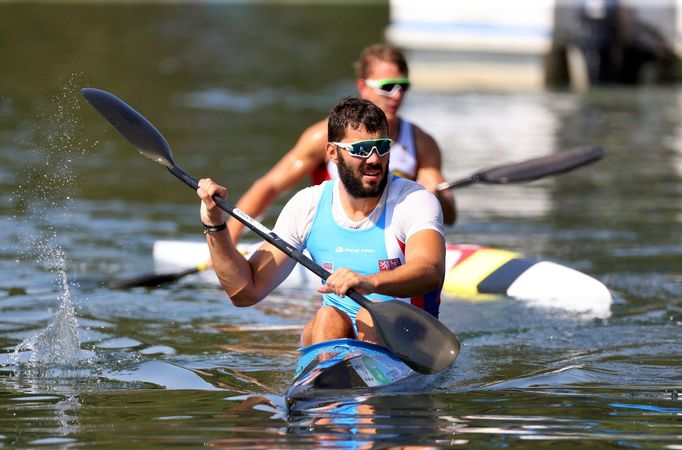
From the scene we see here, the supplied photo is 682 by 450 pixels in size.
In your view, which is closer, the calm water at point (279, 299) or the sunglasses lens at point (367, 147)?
the calm water at point (279, 299)

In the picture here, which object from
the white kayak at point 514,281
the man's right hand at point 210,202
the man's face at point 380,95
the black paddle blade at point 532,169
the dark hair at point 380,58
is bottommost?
the white kayak at point 514,281

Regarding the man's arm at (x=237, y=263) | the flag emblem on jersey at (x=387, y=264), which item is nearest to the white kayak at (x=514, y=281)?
the flag emblem on jersey at (x=387, y=264)

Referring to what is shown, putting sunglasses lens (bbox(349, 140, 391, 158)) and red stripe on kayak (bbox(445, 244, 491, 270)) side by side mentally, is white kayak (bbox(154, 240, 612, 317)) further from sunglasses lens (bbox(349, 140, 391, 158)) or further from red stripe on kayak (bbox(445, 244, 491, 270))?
sunglasses lens (bbox(349, 140, 391, 158))

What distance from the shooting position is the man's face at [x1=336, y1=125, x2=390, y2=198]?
5.87m

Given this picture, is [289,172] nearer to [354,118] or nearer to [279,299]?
[279,299]

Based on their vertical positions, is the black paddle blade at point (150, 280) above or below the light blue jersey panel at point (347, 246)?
below

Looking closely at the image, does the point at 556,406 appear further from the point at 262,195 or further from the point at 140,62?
the point at 140,62

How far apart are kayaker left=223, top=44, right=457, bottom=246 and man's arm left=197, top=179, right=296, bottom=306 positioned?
1.97 meters

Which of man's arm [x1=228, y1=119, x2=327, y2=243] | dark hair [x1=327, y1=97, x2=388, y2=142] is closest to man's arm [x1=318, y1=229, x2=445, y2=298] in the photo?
dark hair [x1=327, y1=97, x2=388, y2=142]

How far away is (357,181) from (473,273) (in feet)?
10.2

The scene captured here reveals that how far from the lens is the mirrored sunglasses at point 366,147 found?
5828 millimetres

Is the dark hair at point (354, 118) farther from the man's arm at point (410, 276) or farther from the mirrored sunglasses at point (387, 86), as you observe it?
the mirrored sunglasses at point (387, 86)

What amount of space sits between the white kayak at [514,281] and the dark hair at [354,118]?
2855 mm

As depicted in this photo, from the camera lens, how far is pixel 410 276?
5.75 metres
